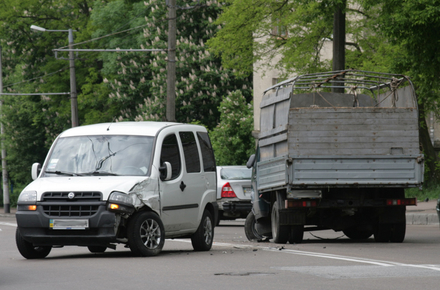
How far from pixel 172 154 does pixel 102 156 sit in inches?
42.7

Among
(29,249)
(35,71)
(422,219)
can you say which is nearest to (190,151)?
(29,249)

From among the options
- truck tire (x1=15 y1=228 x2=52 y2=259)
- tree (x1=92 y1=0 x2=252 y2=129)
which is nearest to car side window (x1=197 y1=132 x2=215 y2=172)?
truck tire (x1=15 y1=228 x2=52 y2=259)

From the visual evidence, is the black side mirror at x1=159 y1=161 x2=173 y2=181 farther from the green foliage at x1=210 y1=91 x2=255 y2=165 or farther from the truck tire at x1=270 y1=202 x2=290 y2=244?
the green foliage at x1=210 y1=91 x2=255 y2=165

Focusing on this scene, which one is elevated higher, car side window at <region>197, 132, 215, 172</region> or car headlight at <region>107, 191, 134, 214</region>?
car side window at <region>197, 132, 215, 172</region>

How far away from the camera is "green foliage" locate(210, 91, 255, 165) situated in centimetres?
3884

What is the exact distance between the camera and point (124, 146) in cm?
1289

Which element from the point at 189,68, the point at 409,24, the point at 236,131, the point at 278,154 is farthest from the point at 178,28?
the point at 278,154

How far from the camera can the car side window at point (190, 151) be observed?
13555mm

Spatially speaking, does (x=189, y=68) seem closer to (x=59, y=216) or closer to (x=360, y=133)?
(x=360, y=133)

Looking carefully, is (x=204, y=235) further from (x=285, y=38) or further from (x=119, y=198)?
(x=285, y=38)

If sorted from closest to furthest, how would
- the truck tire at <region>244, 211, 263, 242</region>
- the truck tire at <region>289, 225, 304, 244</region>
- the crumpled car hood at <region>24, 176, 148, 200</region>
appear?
the crumpled car hood at <region>24, 176, 148, 200</region>
the truck tire at <region>289, 225, 304, 244</region>
the truck tire at <region>244, 211, 263, 242</region>

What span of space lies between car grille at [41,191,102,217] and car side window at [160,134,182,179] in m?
1.51

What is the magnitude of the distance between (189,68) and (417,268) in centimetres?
3502

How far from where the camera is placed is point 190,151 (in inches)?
540
